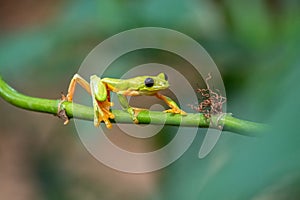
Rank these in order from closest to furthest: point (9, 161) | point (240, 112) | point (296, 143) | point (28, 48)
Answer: point (296, 143)
point (240, 112)
point (28, 48)
point (9, 161)

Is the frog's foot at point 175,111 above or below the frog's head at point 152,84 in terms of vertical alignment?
below

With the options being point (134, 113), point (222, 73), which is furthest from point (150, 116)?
point (222, 73)

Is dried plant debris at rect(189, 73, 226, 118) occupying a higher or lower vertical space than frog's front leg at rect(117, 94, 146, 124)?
higher

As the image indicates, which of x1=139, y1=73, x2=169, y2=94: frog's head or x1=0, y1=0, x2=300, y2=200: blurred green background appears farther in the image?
x1=139, y1=73, x2=169, y2=94: frog's head

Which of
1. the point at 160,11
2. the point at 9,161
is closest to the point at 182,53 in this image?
the point at 160,11

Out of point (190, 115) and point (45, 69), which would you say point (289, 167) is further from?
point (45, 69)

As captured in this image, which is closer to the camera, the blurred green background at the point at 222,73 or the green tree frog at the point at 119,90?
the blurred green background at the point at 222,73

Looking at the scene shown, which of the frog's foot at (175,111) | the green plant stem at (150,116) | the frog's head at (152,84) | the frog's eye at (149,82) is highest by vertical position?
the frog's head at (152,84)

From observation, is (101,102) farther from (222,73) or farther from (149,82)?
(222,73)
